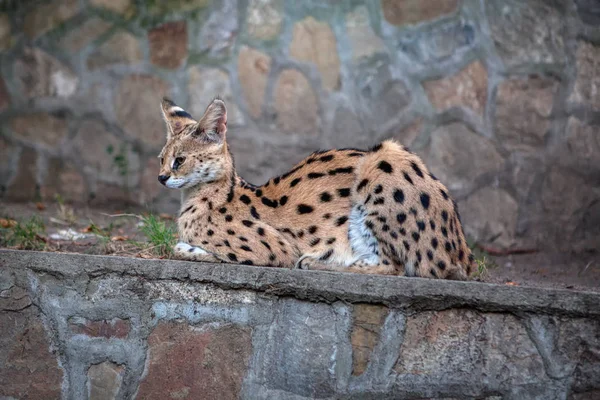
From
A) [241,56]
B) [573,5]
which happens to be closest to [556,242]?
[573,5]

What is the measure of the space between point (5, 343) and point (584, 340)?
310 cm

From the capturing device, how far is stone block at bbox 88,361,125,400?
4738 millimetres

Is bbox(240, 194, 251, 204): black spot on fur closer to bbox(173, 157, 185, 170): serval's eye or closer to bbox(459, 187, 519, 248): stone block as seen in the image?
bbox(173, 157, 185, 170): serval's eye

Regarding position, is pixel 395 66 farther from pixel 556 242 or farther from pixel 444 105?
pixel 556 242

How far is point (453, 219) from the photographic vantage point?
16.6ft

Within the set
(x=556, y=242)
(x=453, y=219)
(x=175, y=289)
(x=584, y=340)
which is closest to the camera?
(x=584, y=340)

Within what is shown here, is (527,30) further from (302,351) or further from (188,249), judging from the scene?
(302,351)

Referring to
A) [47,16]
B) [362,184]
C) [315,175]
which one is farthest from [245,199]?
[47,16]

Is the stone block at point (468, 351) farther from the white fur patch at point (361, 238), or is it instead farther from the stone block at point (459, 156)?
the stone block at point (459, 156)

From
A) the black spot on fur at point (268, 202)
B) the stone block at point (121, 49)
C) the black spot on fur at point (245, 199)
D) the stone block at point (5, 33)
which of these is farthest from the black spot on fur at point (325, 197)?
the stone block at point (5, 33)

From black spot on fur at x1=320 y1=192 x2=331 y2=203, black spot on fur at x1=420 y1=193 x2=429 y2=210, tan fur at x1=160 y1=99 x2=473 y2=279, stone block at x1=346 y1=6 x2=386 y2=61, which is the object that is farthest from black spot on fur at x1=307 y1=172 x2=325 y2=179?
stone block at x1=346 y1=6 x2=386 y2=61

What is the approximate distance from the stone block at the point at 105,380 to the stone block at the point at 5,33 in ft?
15.0

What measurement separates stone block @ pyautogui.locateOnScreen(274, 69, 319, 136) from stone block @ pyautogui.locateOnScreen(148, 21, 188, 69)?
3.18ft

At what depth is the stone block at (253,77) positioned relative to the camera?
8.08 meters
